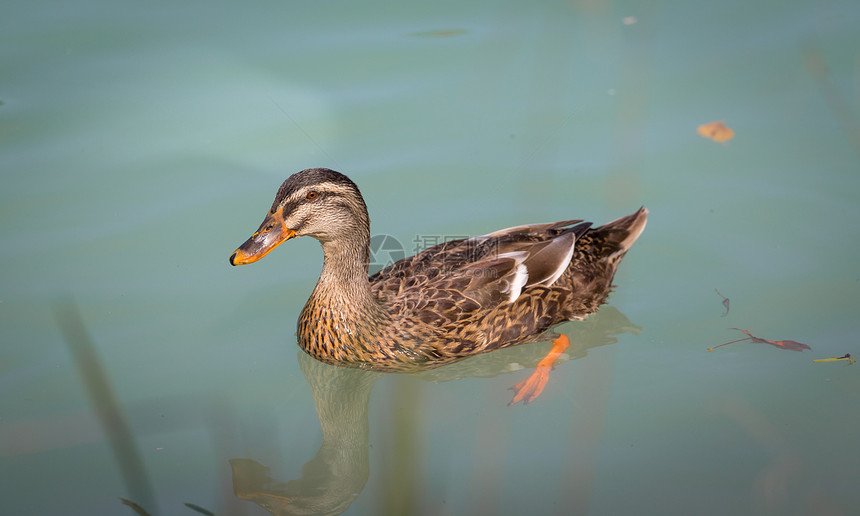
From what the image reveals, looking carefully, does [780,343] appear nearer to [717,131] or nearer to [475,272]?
[475,272]

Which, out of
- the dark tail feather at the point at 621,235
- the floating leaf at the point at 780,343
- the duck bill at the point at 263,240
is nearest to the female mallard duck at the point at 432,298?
the duck bill at the point at 263,240

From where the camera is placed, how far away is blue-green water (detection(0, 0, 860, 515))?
147 inches

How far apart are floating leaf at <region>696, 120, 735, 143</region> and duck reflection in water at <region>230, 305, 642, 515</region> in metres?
2.38

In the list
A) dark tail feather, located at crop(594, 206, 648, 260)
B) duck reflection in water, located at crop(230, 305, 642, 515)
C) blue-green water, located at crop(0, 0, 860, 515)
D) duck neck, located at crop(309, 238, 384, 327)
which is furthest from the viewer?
dark tail feather, located at crop(594, 206, 648, 260)

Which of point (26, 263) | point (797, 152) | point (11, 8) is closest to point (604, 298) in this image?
point (797, 152)

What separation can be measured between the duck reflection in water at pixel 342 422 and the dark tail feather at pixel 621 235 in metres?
0.39

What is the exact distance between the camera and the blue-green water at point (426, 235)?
372 centimetres

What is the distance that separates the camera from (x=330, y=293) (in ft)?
14.3

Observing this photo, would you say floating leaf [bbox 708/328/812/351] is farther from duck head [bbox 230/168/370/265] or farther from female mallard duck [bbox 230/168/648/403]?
duck head [bbox 230/168/370/265]

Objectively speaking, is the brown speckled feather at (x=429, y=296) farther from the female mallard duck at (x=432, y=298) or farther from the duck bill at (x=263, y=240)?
the duck bill at (x=263, y=240)

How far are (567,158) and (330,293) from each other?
276 cm

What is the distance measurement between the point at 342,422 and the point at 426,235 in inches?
70.0

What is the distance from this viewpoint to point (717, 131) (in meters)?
6.39

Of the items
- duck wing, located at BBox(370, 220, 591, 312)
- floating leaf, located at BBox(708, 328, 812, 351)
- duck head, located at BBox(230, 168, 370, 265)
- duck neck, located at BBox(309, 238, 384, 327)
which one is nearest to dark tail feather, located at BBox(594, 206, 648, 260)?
duck wing, located at BBox(370, 220, 591, 312)
